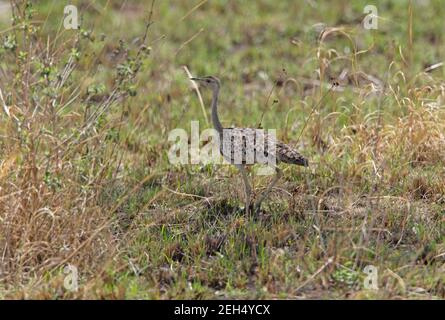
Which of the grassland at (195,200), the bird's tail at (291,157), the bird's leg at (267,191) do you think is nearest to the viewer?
the grassland at (195,200)

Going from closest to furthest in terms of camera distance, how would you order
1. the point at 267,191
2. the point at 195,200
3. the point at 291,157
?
the point at 291,157 → the point at 267,191 → the point at 195,200

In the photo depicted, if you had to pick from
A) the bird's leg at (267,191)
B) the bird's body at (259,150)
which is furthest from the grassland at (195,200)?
the bird's body at (259,150)

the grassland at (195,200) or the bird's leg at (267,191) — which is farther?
the bird's leg at (267,191)

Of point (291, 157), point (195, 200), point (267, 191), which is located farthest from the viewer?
point (195, 200)

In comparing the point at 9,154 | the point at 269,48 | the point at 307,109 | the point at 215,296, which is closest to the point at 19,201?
the point at 9,154

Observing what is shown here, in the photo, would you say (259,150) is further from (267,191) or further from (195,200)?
(195,200)

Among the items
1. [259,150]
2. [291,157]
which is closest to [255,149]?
[259,150]

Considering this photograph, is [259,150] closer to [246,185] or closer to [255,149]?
[255,149]

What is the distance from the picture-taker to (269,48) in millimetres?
10531

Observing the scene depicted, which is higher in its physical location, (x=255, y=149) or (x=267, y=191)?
(x=255, y=149)

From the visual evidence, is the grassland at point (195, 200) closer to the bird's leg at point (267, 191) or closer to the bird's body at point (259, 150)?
the bird's leg at point (267, 191)

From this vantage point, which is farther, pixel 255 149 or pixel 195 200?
pixel 195 200

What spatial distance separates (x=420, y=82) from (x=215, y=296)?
3938mm
